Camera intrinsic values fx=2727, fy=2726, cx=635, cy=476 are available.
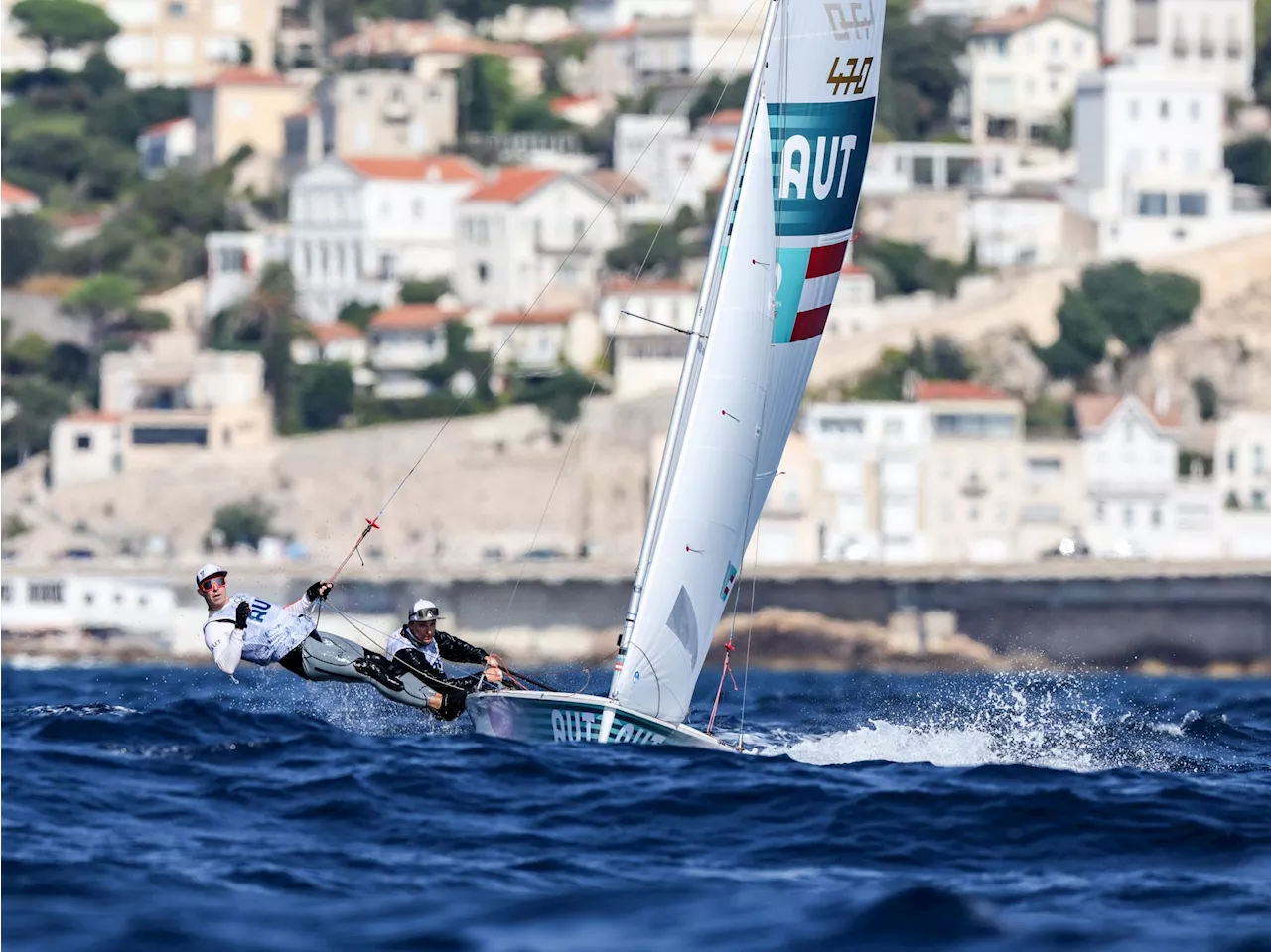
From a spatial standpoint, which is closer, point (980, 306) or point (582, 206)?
point (980, 306)

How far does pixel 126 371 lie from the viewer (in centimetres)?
9606

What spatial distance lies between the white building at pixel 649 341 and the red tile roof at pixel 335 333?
9.56 metres

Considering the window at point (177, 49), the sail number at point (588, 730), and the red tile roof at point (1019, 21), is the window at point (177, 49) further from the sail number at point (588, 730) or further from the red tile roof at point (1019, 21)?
the sail number at point (588, 730)

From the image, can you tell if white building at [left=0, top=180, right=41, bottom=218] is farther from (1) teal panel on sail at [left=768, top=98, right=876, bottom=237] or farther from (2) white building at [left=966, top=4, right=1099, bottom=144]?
(1) teal panel on sail at [left=768, top=98, right=876, bottom=237]

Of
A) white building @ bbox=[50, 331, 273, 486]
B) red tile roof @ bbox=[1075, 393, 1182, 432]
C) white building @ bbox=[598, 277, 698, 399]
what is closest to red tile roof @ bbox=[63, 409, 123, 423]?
white building @ bbox=[50, 331, 273, 486]

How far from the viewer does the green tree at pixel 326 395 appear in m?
95.1

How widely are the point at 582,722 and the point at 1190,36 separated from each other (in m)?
102

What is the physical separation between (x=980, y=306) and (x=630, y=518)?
1916 centimetres

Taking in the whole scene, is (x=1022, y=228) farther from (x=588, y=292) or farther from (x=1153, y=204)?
(x=588, y=292)

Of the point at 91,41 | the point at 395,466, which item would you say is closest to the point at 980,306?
the point at 395,466

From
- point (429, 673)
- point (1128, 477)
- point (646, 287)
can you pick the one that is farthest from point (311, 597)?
point (646, 287)

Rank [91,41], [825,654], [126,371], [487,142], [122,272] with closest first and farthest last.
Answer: [825,654] < [126,371] < [122,272] < [487,142] < [91,41]

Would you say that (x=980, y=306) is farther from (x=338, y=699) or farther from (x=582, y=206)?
(x=338, y=699)

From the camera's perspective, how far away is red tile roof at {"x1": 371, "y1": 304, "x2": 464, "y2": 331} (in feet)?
322
